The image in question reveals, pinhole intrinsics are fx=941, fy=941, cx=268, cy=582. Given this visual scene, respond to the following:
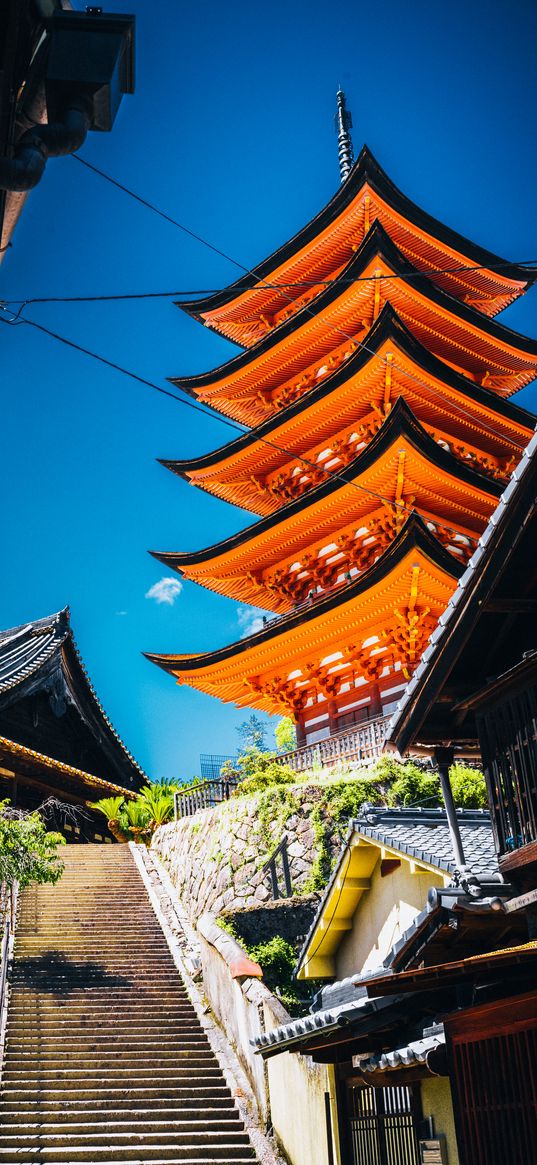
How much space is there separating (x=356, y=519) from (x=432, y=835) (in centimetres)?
1293

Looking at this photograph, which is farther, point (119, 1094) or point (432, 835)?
point (119, 1094)

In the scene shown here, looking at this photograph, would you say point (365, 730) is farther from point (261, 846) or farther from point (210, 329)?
point (210, 329)

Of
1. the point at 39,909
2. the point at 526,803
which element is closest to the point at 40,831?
the point at 39,909

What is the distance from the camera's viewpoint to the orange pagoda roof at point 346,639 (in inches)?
747

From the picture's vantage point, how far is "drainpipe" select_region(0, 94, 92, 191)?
13.8 ft

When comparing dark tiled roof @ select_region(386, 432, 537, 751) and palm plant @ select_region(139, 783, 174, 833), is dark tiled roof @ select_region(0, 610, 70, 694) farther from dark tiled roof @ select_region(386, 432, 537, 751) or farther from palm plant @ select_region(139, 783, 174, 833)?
dark tiled roof @ select_region(386, 432, 537, 751)

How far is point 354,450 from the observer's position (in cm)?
2369

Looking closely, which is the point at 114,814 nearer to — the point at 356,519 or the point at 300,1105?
the point at 356,519

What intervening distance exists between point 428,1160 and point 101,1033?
7.54 metres

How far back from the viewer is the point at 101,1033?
42.2 ft

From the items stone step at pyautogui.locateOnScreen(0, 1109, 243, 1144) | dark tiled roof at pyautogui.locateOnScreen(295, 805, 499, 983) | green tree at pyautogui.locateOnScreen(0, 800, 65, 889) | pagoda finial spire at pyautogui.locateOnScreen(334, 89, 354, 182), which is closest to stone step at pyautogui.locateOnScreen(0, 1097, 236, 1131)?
stone step at pyautogui.locateOnScreen(0, 1109, 243, 1144)

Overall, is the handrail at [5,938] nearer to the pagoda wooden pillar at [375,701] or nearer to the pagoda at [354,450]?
the pagoda at [354,450]

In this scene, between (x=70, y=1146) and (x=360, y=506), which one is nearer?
(x=70, y=1146)

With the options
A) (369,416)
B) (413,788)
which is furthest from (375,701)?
(369,416)
